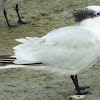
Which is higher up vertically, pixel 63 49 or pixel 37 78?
pixel 63 49

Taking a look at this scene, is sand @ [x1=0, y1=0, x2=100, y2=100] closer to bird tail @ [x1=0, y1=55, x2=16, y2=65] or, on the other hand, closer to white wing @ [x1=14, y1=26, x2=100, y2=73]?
white wing @ [x1=14, y1=26, x2=100, y2=73]

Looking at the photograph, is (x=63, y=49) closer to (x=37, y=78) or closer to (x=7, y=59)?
(x=7, y=59)

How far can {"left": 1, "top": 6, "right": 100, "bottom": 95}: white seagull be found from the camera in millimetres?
5352

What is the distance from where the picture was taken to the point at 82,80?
6.31 metres

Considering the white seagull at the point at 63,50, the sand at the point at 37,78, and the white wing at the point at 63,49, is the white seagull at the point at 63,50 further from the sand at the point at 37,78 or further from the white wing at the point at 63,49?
the sand at the point at 37,78

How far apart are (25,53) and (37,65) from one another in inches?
7.5

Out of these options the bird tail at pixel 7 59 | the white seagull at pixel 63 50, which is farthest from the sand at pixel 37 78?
the bird tail at pixel 7 59

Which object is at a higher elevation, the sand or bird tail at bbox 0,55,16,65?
bird tail at bbox 0,55,16,65

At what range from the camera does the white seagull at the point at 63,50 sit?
5352mm

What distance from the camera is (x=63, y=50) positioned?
538 cm

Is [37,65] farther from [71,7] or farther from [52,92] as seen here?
[71,7]

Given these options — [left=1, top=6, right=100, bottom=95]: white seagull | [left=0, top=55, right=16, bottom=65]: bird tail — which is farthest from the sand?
[left=0, top=55, right=16, bottom=65]: bird tail

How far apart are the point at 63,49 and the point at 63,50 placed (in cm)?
1

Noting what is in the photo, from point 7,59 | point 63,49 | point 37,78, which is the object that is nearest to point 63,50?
point 63,49
